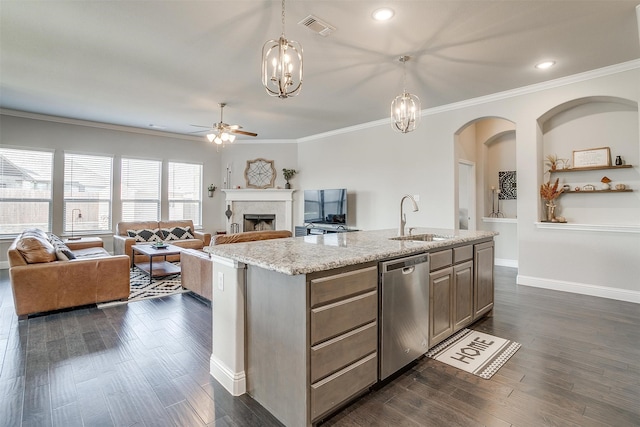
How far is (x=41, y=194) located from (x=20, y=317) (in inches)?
149

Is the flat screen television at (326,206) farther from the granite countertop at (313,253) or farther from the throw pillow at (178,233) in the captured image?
the granite countertop at (313,253)

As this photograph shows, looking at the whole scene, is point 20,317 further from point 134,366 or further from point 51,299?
point 134,366

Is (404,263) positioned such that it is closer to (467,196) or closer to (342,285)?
(342,285)

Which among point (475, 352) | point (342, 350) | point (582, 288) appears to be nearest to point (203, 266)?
point (342, 350)

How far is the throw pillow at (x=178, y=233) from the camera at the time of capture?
23.1 feet

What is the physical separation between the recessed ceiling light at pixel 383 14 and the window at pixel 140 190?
6492 millimetres

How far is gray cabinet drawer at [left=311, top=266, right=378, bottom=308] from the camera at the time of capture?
1.70 meters

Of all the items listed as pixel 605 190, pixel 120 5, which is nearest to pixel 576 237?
pixel 605 190

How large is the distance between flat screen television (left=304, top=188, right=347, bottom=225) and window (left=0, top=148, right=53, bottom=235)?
5267 millimetres

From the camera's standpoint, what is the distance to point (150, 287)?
473cm

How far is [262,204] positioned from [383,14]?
608 cm

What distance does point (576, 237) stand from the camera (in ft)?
14.4

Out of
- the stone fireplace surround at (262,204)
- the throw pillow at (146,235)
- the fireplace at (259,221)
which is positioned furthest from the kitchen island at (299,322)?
the fireplace at (259,221)

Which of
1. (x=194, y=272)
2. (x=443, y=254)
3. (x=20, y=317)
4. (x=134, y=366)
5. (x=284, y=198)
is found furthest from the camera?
(x=284, y=198)
